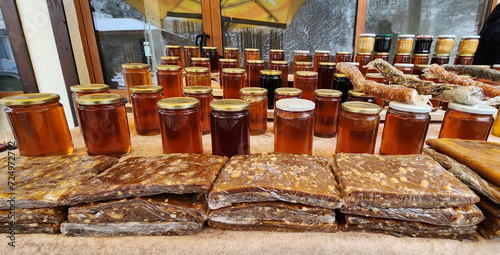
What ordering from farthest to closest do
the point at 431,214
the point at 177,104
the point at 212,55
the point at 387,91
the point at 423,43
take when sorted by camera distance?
the point at 212,55
the point at 423,43
the point at 387,91
the point at 177,104
the point at 431,214

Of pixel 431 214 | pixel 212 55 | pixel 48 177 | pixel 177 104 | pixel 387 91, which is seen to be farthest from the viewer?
pixel 212 55

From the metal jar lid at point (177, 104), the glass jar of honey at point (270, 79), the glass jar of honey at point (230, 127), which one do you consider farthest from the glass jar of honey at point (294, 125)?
the glass jar of honey at point (270, 79)

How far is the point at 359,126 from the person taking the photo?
1091 mm

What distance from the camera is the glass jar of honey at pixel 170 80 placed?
1.58 meters

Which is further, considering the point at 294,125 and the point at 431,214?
the point at 294,125

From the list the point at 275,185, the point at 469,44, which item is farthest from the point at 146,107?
the point at 469,44

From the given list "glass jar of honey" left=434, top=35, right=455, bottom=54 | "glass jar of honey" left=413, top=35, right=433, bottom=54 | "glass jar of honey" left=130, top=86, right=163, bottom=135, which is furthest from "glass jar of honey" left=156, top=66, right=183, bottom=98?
"glass jar of honey" left=434, top=35, right=455, bottom=54

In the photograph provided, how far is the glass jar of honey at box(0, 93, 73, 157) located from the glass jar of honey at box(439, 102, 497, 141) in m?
1.86

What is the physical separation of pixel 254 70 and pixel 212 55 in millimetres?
651

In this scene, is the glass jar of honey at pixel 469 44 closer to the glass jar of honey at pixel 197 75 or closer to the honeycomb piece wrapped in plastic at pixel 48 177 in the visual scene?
the glass jar of honey at pixel 197 75

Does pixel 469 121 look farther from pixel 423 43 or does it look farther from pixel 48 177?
pixel 48 177

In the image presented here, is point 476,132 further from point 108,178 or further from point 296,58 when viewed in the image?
point 108,178

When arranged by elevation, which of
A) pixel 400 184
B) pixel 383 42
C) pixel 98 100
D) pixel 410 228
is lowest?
pixel 410 228

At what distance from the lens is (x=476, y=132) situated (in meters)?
1.09
